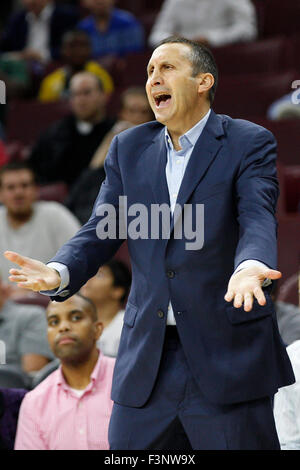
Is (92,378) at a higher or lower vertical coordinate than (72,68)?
lower

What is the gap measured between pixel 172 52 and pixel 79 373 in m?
1.26

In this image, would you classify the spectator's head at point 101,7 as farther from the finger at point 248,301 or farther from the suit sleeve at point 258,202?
the finger at point 248,301

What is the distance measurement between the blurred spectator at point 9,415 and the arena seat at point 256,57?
102 inches

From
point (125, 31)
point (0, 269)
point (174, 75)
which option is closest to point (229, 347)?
point (174, 75)

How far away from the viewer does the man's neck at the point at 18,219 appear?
391cm

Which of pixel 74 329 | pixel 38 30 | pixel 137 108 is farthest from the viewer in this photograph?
pixel 38 30

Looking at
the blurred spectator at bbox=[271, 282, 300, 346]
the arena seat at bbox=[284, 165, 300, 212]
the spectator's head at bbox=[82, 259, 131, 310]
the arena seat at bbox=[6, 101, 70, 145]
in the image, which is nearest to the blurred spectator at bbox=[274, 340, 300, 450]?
the blurred spectator at bbox=[271, 282, 300, 346]

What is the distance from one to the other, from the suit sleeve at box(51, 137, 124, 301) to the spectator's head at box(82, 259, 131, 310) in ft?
5.42

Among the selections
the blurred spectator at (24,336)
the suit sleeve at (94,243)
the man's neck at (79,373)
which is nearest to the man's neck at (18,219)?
the blurred spectator at (24,336)

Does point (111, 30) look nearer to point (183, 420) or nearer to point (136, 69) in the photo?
point (136, 69)

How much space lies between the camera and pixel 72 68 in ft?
16.2

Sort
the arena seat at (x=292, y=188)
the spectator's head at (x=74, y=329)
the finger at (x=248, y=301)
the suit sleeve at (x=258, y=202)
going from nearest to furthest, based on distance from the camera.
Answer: the finger at (x=248, y=301), the suit sleeve at (x=258, y=202), the spectator's head at (x=74, y=329), the arena seat at (x=292, y=188)

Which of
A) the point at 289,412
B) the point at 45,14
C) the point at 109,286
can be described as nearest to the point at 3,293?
the point at 109,286

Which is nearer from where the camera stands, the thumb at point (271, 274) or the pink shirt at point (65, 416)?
the thumb at point (271, 274)
